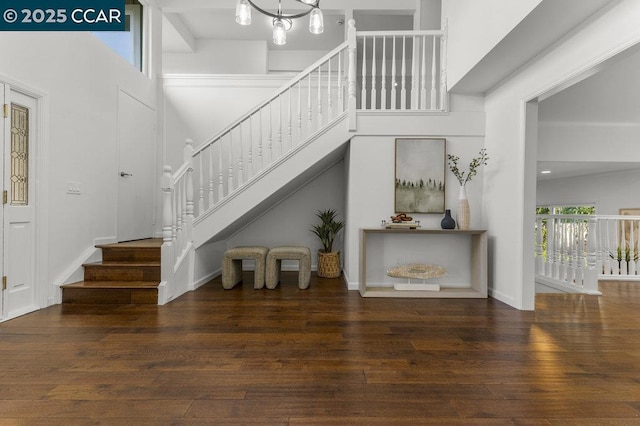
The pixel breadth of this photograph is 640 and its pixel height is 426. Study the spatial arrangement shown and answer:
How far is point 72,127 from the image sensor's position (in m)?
3.91

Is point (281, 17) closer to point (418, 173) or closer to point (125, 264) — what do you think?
point (418, 173)

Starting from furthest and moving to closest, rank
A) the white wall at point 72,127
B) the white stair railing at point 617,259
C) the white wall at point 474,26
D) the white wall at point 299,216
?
the white wall at point 299,216 → the white stair railing at point 617,259 → the white wall at point 72,127 → the white wall at point 474,26

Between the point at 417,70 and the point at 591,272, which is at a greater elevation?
the point at 417,70

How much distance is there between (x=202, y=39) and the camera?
7199 mm

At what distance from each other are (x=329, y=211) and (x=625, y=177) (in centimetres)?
742

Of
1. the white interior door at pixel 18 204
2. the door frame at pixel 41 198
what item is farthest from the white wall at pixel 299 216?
the white interior door at pixel 18 204

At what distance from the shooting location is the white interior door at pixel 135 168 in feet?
15.7

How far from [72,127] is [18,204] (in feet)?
3.33

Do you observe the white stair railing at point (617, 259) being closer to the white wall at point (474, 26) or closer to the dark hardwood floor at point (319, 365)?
the dark hardwood floor at point (319, 365)

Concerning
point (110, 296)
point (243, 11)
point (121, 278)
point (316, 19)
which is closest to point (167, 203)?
point (121, 278)

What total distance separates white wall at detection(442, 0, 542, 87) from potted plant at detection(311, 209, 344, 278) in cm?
241

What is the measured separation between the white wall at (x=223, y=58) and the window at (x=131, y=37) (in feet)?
6.23

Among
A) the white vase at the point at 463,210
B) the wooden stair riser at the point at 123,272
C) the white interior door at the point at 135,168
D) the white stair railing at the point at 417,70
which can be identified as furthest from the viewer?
the white interior door at the point at 135,168

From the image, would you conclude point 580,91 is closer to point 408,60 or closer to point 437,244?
point 437,244
